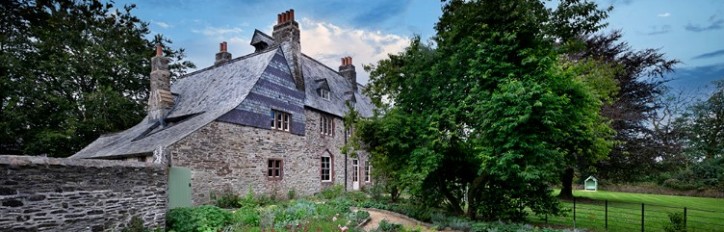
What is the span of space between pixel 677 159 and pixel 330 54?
24798 mm

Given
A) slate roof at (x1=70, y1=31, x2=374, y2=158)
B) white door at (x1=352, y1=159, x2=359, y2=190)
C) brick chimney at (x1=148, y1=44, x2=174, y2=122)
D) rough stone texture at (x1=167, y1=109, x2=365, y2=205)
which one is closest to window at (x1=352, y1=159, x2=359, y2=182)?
white door at (x1=352, y1=159, x2=359, y2=190)

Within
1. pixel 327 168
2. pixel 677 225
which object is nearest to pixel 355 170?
pixel 327 168

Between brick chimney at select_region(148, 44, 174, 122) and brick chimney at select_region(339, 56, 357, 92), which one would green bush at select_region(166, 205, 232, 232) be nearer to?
brick chimney at select_region(148, 44, 174, 122)

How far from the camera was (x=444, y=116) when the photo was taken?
10734 mm

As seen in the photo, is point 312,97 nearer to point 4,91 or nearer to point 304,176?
point 304,176

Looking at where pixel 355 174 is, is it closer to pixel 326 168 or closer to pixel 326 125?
pixel 326 168

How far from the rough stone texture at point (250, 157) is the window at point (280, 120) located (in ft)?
1.07

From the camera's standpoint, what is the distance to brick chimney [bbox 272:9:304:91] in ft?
75.2

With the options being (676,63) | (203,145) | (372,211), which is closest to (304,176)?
(203,145)

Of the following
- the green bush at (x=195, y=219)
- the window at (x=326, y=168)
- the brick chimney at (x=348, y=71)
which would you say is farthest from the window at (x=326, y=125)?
the green bush at (x=195, y=219)

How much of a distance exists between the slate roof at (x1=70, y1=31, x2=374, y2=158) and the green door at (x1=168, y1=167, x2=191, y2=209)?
11.3 feet

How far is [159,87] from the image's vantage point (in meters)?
19.8

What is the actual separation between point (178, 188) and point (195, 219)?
1.52m

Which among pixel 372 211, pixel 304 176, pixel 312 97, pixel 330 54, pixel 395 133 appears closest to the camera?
pixel 395 133
